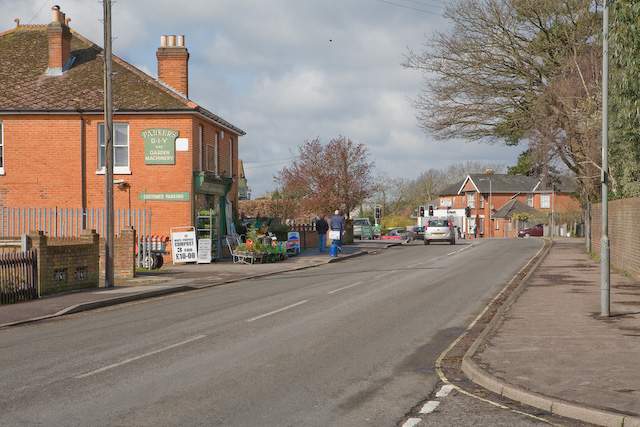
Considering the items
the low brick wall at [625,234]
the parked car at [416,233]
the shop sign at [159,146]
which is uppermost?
the shop sign at [159,146]

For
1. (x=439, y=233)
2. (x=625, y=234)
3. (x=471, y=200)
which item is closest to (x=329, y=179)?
(x=439, y=233)

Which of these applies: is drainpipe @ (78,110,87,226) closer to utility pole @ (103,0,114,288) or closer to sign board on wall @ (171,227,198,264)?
sign board on wall @ (171,227,198,264)

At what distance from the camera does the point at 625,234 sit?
19781mm

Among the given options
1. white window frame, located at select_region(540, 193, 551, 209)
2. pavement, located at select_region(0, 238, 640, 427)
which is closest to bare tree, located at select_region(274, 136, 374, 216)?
pavement, located at select_region(0, 238, 640, 427)

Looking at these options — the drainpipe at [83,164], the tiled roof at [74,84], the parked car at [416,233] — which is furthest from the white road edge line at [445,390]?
the parked car at [416,233]

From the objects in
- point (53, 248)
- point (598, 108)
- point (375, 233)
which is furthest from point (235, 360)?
point (375, 233)

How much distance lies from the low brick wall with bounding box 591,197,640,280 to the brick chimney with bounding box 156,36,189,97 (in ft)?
59.0

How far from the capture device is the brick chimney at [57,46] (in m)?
29.0

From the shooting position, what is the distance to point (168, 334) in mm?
10938

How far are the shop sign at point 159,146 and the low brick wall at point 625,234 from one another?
16352 millimetres

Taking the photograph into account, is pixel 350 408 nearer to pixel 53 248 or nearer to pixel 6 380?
pixel 6 380

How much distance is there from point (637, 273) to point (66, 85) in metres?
22.7

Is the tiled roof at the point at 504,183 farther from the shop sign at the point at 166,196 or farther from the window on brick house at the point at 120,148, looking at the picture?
the window on brick house at the point at 120,148

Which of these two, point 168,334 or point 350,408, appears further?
point 168,334
